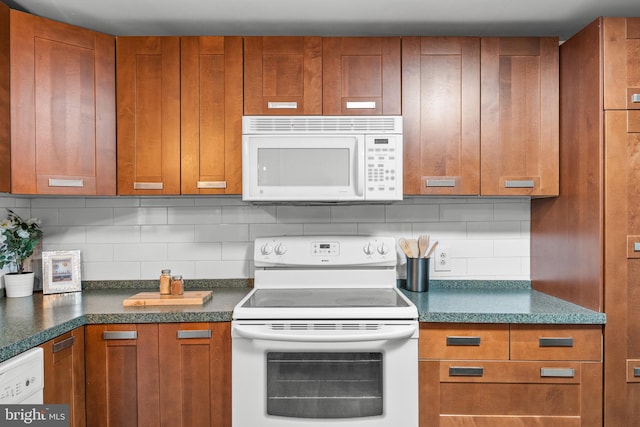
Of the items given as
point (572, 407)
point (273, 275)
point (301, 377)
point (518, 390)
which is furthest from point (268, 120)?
point (572, 407)

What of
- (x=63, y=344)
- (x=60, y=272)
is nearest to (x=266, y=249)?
(x=63, y=344)

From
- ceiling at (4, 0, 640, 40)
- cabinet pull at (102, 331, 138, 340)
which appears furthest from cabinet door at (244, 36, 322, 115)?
cabinet pull at (102, 331, 138, 340)

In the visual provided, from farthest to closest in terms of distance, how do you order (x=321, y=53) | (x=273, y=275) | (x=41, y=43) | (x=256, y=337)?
1. (x=273, y=275)
2. (x=321, y=53)
3. (x=41, y=43)
4. (x=256, y=337)

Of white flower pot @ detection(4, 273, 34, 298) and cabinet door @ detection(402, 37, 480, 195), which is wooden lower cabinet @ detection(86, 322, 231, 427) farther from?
cabinet door @ detection(402, 37, 480, 195)

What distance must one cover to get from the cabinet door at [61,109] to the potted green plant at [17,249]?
41 centimetres

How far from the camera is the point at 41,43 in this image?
1.89 meters

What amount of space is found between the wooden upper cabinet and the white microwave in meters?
0.92

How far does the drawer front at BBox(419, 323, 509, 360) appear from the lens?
1.78 meters

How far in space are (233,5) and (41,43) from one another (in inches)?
36.3

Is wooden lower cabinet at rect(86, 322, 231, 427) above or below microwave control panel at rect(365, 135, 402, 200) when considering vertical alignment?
below

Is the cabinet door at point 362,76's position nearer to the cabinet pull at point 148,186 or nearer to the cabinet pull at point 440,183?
the cabinet pull at point 440,183

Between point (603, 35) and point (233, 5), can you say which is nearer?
point (603, 35)

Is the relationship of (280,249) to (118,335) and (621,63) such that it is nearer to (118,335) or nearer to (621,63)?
(118,335)

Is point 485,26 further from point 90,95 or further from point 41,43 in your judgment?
point 41,43
